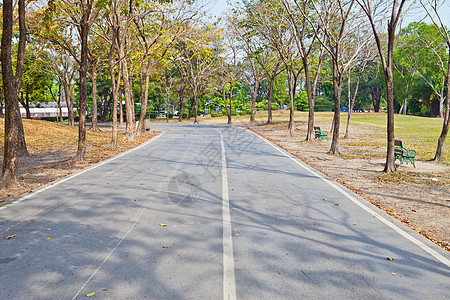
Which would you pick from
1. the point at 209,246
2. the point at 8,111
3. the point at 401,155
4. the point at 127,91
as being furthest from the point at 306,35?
the point at 209,246

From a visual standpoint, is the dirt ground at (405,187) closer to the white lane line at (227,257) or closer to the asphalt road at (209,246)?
the asphalt road at (209,246)

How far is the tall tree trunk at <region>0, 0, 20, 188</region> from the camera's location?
398 inches

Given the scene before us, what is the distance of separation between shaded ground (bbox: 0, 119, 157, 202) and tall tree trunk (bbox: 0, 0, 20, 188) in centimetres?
41

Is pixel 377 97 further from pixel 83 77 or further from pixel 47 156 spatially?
pixel 83 77

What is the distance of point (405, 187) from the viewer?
1107 centimetres

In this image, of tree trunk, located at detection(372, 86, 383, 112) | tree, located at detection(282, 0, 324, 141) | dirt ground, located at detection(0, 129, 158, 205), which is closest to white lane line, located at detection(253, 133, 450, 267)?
dirt ground, located at detection(0, 129, 158, 205)

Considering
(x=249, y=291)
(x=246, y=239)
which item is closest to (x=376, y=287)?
(x=249, y=291)

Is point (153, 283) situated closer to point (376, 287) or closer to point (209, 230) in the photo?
point (209, 230)

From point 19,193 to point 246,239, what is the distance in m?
6.25

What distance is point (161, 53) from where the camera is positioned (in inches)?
1123

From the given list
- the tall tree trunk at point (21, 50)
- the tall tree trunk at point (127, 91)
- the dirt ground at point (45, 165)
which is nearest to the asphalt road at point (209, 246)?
the dirt ground at point (45, 165)

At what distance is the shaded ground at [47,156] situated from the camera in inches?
452

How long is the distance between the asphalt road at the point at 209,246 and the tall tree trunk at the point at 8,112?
3.53ft

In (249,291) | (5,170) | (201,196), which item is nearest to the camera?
(249,291)
